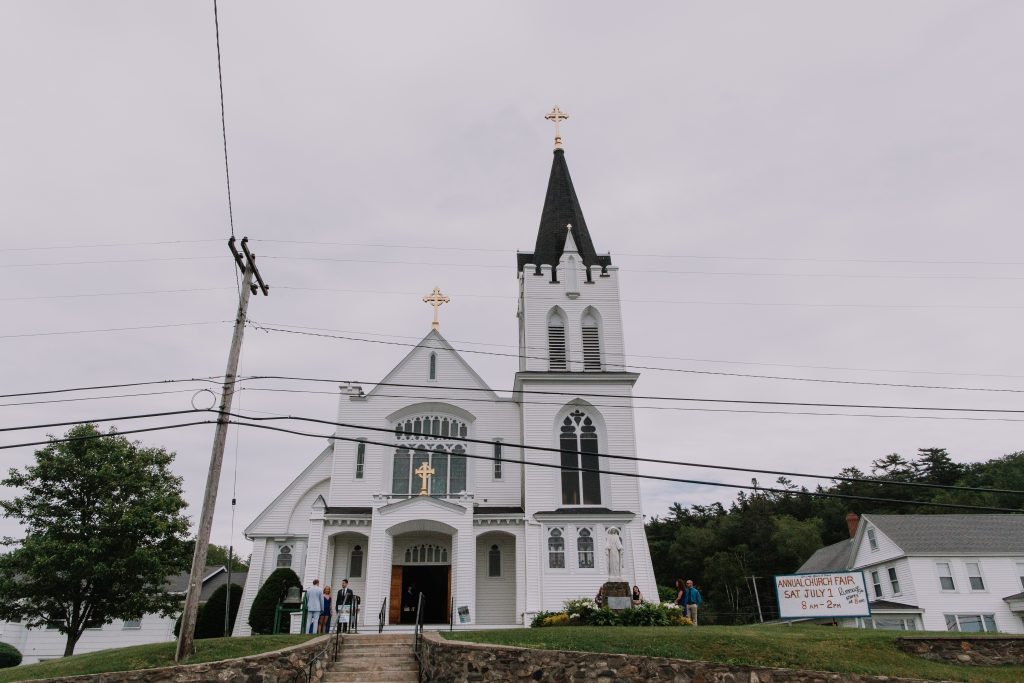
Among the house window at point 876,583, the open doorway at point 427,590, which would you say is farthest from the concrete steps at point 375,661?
the house window at point 876,583

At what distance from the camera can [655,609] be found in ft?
69.2

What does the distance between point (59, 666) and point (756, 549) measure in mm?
59389

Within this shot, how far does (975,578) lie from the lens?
3688 centimetres

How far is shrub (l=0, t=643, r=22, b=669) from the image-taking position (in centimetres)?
3196

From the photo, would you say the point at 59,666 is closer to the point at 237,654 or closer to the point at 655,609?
the point at 237,654

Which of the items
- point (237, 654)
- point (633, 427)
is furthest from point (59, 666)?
point (633, 427)

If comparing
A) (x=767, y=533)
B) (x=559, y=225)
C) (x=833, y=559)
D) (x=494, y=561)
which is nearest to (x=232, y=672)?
(x=494, y=561)

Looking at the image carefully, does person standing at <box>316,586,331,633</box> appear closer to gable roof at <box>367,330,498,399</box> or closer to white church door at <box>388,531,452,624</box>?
white church door at <box>388,531,452,624</box>

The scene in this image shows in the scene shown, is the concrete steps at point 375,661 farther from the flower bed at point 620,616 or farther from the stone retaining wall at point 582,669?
the flower bed at point 620,616

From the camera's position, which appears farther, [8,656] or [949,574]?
[949,574]

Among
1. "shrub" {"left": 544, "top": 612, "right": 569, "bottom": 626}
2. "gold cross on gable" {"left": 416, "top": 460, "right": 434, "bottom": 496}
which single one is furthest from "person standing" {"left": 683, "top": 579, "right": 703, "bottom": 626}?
"gold cross on gable" {"left": 416, "top": 460, "right": 434, "bottom": 496}

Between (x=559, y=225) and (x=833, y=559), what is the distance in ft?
94.0

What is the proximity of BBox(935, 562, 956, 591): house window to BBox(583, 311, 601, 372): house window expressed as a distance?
21185 millimetres

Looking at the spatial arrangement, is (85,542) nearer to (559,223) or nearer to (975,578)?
(559,223)
